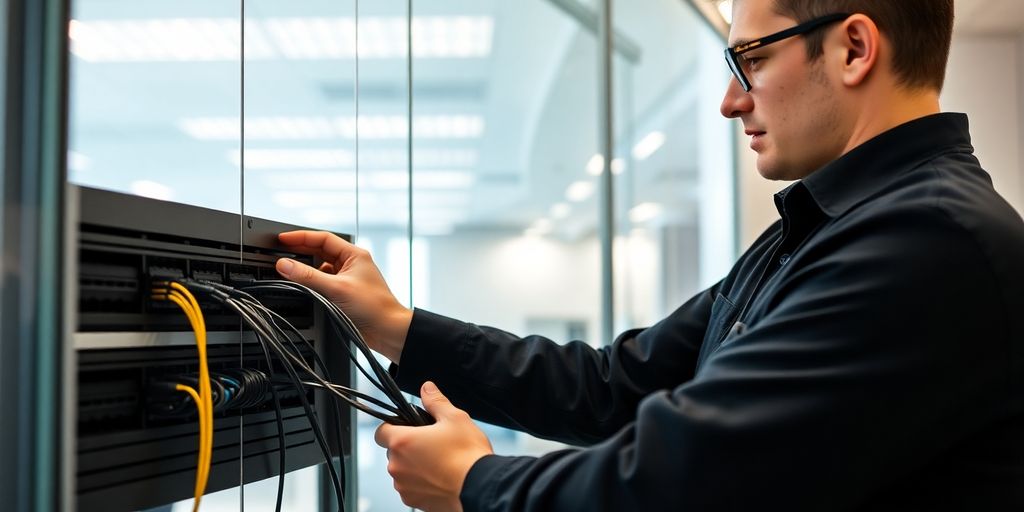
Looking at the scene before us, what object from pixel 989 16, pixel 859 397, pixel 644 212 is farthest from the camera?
pixel 644 212

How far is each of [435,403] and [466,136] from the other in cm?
238

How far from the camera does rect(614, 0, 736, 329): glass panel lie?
3.53 m

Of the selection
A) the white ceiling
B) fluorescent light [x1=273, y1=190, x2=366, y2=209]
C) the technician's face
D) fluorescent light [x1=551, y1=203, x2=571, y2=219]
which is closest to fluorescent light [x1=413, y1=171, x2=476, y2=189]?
fluorescent light [x1=551, y1=203, x2=571, y2=219]

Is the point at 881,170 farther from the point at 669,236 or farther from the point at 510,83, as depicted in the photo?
the point at 669,236

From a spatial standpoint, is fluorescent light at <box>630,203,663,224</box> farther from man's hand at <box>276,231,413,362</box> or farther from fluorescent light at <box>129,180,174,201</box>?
fluorescent light at <box>129,180,174,201</box>

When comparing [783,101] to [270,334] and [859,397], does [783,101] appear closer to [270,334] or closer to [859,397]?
[859,397]

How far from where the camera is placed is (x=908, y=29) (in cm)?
88

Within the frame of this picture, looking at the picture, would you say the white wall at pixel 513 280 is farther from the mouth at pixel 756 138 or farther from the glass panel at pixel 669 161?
the mouth at pixel 756 138

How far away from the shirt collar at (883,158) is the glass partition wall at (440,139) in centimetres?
58

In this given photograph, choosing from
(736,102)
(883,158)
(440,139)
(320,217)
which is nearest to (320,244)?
A: (320,217)

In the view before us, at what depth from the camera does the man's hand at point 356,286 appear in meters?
0.95

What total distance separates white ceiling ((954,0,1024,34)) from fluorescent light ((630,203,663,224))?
145 cm

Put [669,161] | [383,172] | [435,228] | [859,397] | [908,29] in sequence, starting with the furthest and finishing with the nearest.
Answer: [669,161]
[435,228]
[383,172]
[908,29]
[859,397]

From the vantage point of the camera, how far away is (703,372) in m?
0.73
